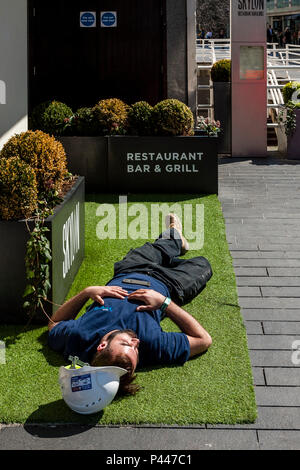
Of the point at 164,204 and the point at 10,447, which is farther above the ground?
the point at 164,204

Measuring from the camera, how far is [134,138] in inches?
383

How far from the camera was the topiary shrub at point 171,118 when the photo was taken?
9.65 metres

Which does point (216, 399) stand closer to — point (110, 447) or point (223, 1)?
point (110, 447)

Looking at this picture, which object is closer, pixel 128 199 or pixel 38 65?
pixel 128 199

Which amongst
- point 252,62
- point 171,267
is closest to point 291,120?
point 252,62

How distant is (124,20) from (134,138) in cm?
325

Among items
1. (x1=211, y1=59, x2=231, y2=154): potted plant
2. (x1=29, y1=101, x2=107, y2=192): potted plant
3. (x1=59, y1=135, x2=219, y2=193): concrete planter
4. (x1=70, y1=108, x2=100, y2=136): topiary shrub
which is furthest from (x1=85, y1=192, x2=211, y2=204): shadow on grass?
(x1=211, y1=59, x2=231, y2=154): potted plant

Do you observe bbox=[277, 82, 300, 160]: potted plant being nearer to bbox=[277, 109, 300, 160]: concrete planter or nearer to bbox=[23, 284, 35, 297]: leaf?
bbox=[277, 109, 300, 160]: concrete planter

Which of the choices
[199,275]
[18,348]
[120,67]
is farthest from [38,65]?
[18,348]

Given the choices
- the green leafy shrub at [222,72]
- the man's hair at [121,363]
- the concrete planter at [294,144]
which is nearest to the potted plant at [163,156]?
the concrete planter at [294,144]

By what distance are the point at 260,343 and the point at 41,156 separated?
252 cm

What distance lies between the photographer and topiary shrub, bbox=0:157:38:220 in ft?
17.5

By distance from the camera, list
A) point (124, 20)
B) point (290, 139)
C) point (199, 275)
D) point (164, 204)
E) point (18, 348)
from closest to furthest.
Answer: point (18, 348) → point (199, 275) → point (164, 204) → point (124, 20) → point (290, 139)

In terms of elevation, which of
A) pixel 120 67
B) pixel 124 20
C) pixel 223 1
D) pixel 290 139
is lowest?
pixel 290 139
